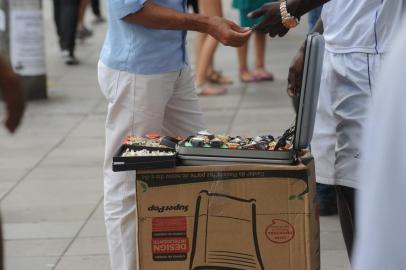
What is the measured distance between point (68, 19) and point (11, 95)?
885 centimetres

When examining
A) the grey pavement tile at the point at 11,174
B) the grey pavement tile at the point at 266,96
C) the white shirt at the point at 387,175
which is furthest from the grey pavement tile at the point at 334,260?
the grey pavement tile at the point at 266,96

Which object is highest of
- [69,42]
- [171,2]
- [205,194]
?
[171,2]

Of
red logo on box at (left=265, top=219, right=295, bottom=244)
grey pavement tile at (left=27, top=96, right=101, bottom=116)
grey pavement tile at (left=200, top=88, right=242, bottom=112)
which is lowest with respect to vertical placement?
grey pavement tile at (left=27, top=96, right=101, bottom=116)

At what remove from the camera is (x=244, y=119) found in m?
8.79

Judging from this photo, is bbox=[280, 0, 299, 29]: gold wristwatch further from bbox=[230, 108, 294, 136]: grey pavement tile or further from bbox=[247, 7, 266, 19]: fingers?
bbox=[230, 108, 294, 136]: grey pavement tile

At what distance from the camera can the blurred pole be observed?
9773mm

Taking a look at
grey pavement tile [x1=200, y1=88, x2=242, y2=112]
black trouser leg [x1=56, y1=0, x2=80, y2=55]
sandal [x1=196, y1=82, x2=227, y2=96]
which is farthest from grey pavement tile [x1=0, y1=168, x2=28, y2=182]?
black trouser leg [x1=56, y1=0, x2=80, y2=55]

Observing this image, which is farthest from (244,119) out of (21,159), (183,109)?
(183,109)

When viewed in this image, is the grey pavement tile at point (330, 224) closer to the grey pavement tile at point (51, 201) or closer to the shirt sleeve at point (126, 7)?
the grey pavement tile at point (51, 201)

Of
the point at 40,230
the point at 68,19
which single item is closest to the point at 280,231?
the point at 40,230

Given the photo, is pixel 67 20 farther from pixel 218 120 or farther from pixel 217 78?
pixel 218 120

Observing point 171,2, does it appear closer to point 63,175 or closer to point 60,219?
point 60,219

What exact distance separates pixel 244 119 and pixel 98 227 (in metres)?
3.13

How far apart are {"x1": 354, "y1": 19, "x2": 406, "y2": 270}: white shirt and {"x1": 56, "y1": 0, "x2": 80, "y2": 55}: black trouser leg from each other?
10.4 m
